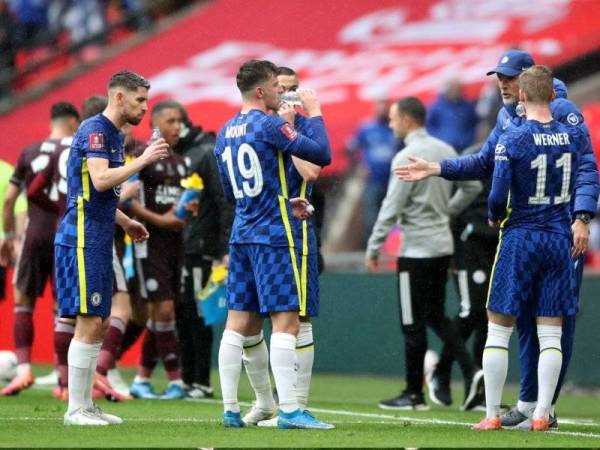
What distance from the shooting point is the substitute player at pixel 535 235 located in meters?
8.37

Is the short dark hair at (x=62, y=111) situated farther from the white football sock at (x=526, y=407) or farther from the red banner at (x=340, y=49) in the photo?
the red banner at (x=340, y=49)

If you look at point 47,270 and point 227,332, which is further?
point 47,270

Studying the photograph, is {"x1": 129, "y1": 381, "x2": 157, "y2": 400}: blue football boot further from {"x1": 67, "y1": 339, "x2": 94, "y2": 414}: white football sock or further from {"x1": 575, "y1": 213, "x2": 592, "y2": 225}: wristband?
{"x1": 575, "y1": 213, "x2": 592, "y2": 225}: wristband

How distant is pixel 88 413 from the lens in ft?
28.6

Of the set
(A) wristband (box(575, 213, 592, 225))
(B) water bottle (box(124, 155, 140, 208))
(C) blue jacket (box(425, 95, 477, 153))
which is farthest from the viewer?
(C) blue jacket (box(425, 95, 477, 153))

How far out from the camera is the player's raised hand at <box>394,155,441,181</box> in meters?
8.62

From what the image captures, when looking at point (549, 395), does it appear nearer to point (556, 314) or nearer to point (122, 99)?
point (556, 314)

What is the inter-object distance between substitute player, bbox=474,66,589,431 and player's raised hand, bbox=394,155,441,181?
1.36 feet

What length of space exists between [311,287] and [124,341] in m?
3.80

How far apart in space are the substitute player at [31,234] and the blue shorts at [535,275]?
4078 mm

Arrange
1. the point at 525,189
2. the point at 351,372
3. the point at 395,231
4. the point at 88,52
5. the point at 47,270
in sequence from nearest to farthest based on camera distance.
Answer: the point at 525,189 < the point at 47,270 < the point at 351,372 < the point at 395,231 < the point at 88,52

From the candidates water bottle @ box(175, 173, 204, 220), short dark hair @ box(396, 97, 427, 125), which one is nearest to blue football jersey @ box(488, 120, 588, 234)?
short dark hair @ box(396, 97, 427, 125)

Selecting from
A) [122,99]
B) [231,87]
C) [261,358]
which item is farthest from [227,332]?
[231,87]

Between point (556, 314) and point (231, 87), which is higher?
point (231, 87)
